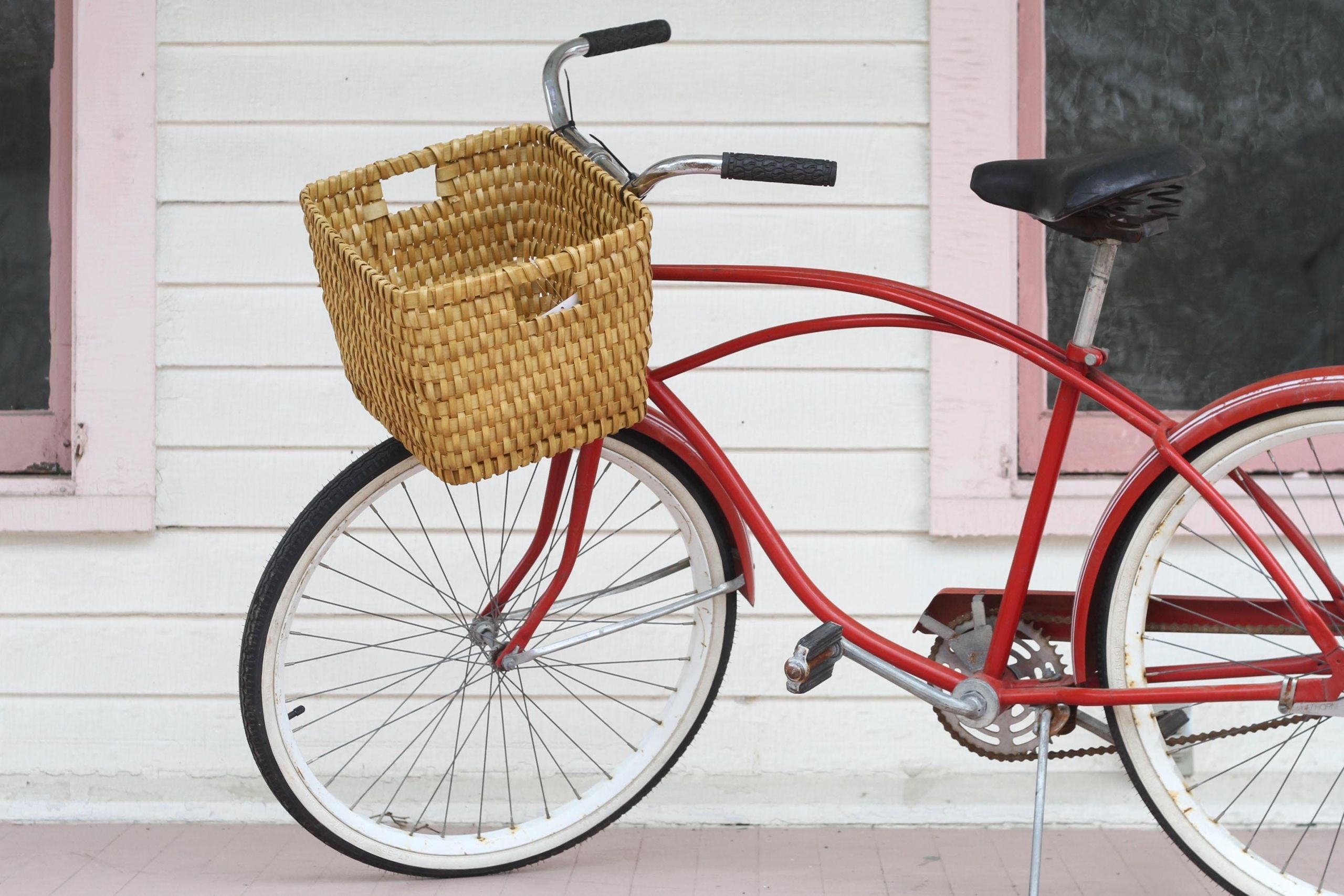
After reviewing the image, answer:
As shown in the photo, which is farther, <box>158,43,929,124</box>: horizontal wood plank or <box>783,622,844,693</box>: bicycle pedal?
<box>158,43,929,124</box>: horizontal wood plank

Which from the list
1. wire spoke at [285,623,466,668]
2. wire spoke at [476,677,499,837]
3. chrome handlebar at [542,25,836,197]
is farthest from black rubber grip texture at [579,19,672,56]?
wire spoke at [285,623,466,668]

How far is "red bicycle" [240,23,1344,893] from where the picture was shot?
182 cm

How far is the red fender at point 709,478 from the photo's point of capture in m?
1.99

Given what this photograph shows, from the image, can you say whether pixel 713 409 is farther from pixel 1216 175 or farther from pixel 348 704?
pixel 1216 175

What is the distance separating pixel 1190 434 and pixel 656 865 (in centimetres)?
120

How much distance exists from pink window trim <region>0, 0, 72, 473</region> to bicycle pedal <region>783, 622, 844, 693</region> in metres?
1.58

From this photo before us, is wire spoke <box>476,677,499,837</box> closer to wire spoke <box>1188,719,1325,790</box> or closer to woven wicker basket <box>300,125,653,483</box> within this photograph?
woven wicker basket <box>300,125,653,483</box>

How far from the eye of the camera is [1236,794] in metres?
2.51

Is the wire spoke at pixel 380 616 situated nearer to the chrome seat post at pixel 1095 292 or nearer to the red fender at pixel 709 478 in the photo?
the red fender at pixel 709 478

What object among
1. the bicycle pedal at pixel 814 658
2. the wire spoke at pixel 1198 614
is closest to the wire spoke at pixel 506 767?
the bicycle pedal at pixel 814 658

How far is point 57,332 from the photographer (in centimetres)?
257

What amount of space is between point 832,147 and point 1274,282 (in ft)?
3.14

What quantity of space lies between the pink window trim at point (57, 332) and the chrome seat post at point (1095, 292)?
6.42ft

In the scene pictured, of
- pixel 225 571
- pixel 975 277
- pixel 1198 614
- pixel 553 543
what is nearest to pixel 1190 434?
pixel 1198 614
